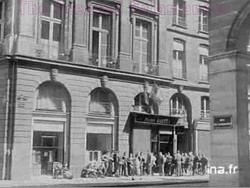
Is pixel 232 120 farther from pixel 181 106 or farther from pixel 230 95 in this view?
pixel 181 106

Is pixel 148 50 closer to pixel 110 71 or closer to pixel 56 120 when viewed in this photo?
pixel 110 71

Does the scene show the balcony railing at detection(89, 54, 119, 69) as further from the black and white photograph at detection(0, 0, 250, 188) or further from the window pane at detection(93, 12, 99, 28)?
the window pane at detection(93, 12, 99, 28)

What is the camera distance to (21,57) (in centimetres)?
2438

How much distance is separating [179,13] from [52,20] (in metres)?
11.6

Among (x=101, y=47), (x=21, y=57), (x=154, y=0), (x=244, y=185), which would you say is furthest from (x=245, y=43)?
(x=154, y=0)

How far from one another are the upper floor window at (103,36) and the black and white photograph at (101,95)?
7 centimetres

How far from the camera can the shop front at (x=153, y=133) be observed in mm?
29656

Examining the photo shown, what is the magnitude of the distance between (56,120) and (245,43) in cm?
1413

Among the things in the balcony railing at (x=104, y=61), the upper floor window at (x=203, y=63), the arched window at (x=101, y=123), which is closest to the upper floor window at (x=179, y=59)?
the upper floor window at (x=203, y=63)

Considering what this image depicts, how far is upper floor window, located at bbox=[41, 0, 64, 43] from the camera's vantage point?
26.6m

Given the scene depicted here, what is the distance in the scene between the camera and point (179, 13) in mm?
34594

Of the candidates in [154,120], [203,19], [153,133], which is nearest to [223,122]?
[154,120]

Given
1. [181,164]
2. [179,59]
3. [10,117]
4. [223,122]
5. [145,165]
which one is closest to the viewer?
[223,122]

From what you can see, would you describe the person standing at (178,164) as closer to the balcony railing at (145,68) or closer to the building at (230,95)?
the balcony railing at (145,68)
